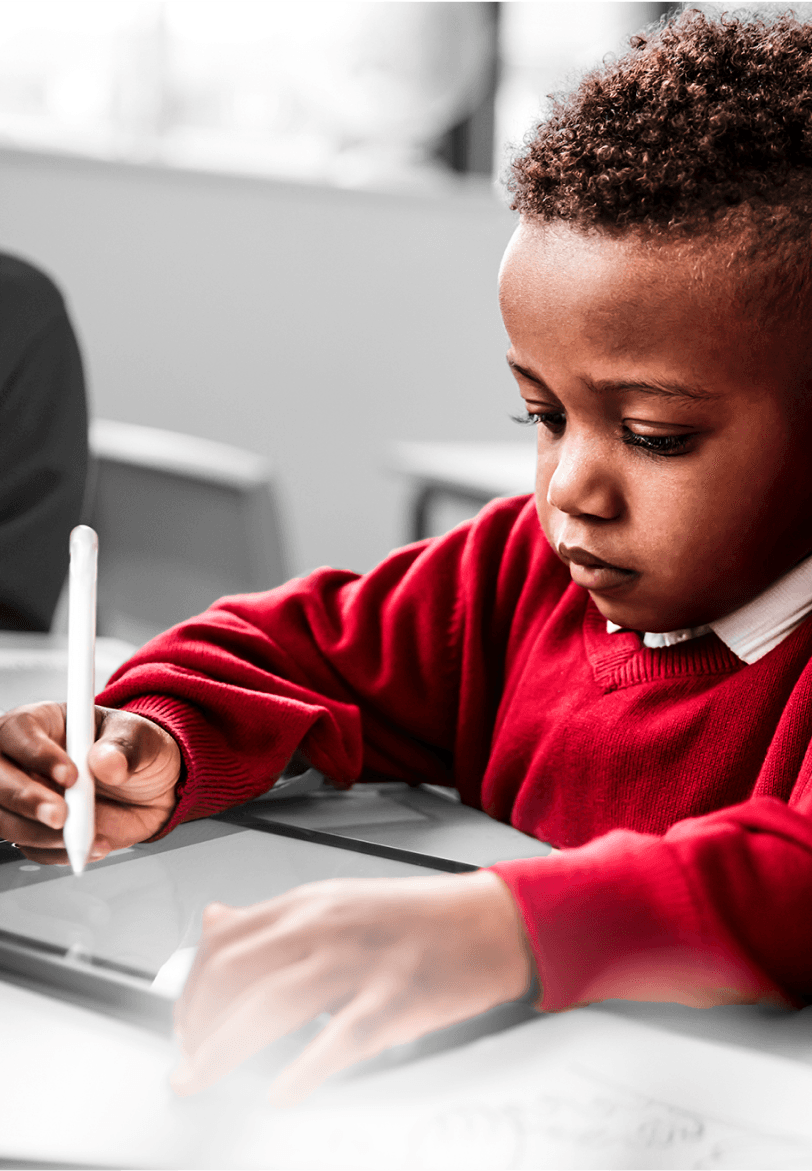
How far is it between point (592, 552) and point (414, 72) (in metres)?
1.90

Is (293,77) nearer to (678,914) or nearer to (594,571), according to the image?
(594,571)

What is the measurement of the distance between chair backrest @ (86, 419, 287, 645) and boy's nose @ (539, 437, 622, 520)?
694 millimetres

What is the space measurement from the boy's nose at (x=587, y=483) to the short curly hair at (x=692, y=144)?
9 centimetres

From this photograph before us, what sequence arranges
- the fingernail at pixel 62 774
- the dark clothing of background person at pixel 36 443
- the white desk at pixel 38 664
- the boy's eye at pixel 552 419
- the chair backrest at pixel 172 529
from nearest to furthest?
the fingernail at pixel 62 774 < the boy's eye at pixel 552 419 < the white desk at pixel 38 664 < the dark clothing of background person at pixel 36 443 < the chair backrest at pixel 172 529

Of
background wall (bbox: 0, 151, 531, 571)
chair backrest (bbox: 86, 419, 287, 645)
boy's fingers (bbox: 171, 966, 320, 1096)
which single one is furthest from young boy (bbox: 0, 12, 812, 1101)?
background wall (bbox: 0, 151, 531, 571)

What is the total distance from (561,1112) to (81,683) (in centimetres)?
19

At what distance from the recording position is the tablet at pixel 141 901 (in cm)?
37

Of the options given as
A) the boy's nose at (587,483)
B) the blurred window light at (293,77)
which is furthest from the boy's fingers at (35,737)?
the blurred window light at (293,77)

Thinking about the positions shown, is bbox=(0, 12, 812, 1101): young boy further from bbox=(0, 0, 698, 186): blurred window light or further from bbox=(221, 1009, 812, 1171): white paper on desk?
bbox=(0, 0, 698, 186): blurred window light

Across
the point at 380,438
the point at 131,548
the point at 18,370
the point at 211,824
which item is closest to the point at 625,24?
the point at 380,438

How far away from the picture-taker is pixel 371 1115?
1.01ft

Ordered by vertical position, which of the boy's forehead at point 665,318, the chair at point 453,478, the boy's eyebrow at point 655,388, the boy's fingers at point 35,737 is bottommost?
the chair at point 453,478

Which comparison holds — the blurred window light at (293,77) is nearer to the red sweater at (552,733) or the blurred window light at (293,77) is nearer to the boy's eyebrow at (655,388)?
the red sweater at (552,733)

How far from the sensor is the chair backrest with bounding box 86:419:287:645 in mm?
1197
